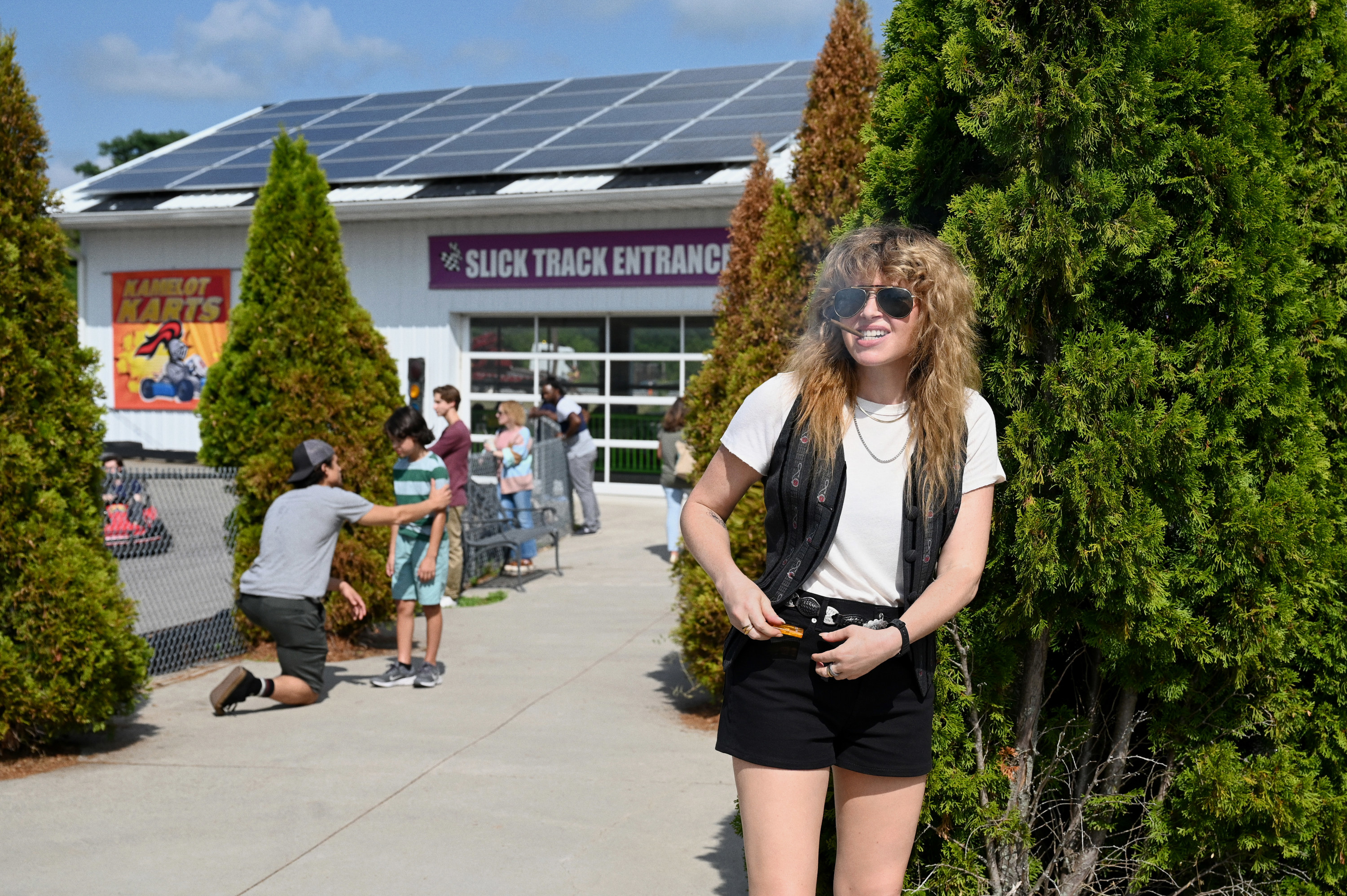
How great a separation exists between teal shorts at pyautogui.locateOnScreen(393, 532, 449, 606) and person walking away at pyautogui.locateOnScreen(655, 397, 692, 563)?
5207 mm

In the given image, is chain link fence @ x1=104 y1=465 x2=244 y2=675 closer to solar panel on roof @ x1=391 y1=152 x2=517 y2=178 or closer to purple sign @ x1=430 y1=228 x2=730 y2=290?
purple sign @ x1=430 y1=228 x2=730 y2=290

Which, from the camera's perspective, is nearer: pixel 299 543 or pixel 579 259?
pixel 299 543

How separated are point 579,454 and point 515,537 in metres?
3.97

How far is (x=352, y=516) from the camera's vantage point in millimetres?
6793

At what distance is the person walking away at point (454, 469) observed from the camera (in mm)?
9273

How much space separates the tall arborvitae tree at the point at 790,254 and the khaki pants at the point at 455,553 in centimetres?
424

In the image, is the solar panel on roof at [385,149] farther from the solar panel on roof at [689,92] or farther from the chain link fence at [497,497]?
the chain link fence at [497,497]

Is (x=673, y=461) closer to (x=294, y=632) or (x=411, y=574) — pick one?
(x=411, y=574)

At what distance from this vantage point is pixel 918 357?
246 centimetres

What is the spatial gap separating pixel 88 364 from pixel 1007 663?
460 cm

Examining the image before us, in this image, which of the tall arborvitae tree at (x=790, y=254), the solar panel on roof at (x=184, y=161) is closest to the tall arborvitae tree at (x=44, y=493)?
the tall arborvitae tree at (x=790, y=254)

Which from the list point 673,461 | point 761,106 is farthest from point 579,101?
point 673,461

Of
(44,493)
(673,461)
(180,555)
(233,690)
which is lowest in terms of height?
(233,690)

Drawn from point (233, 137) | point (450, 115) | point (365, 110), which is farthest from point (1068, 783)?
point (233, 137)
